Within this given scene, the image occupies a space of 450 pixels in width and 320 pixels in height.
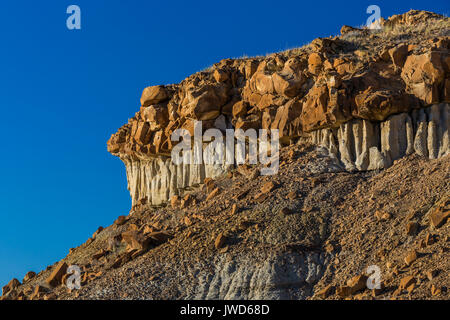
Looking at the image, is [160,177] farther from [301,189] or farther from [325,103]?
[325,103]

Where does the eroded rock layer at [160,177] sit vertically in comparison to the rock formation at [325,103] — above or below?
below

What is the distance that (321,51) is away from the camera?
106 ft

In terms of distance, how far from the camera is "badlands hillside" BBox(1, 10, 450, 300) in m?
23.6

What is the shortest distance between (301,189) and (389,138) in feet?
14.2

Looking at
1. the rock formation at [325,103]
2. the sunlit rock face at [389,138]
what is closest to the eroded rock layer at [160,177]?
the rock formation at [325,103]

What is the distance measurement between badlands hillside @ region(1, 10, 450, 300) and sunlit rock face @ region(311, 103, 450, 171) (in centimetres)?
6

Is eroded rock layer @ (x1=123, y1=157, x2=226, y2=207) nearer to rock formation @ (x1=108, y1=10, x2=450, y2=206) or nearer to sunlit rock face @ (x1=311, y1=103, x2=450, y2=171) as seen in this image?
rock formation @ (x1=108, y1=10, x2=450, y2=206)

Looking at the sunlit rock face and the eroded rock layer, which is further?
the eroded rock layer

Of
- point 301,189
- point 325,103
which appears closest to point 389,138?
point 325,103

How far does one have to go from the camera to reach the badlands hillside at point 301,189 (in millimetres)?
23562

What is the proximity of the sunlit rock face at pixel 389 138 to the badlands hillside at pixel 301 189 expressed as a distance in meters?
0.06


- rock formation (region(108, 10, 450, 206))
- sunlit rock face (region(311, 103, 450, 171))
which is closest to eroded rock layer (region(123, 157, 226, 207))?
rock formation (region(108, 10, 450, 206))

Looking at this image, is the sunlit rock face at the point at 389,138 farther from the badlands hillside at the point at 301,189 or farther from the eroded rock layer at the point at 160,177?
the eroded rock layer at the point at 160,177
